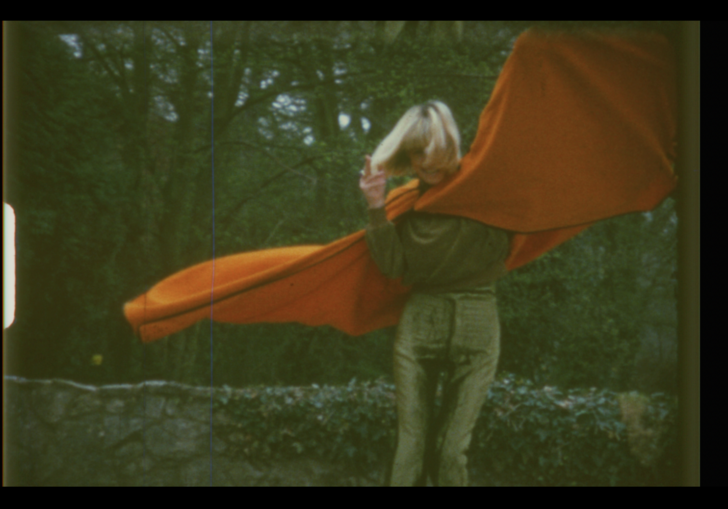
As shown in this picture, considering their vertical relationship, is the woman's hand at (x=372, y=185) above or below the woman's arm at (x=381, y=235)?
above

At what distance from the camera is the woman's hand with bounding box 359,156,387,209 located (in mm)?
3771

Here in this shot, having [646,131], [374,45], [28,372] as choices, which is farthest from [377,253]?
[28,372]

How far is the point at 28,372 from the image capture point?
4.00 metres

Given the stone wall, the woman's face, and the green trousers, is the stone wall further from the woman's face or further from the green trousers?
the woman's face

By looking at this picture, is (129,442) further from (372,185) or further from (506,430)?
(506,430)

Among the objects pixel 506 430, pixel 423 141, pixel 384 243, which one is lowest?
pixel 506 430

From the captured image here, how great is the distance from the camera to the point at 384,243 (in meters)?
3.74

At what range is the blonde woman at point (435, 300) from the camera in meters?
3.74

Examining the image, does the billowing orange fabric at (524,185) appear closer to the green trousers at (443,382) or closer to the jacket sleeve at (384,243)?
the jacket sleeve at (384,243)

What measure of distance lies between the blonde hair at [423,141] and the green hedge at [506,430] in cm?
138

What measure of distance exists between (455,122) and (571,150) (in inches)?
29.0

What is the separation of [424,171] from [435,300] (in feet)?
2.60

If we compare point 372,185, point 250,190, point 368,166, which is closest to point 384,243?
point 372,185

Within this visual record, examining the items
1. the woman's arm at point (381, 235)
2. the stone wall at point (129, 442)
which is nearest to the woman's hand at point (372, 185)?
the woman's arm at point (381, 235)
